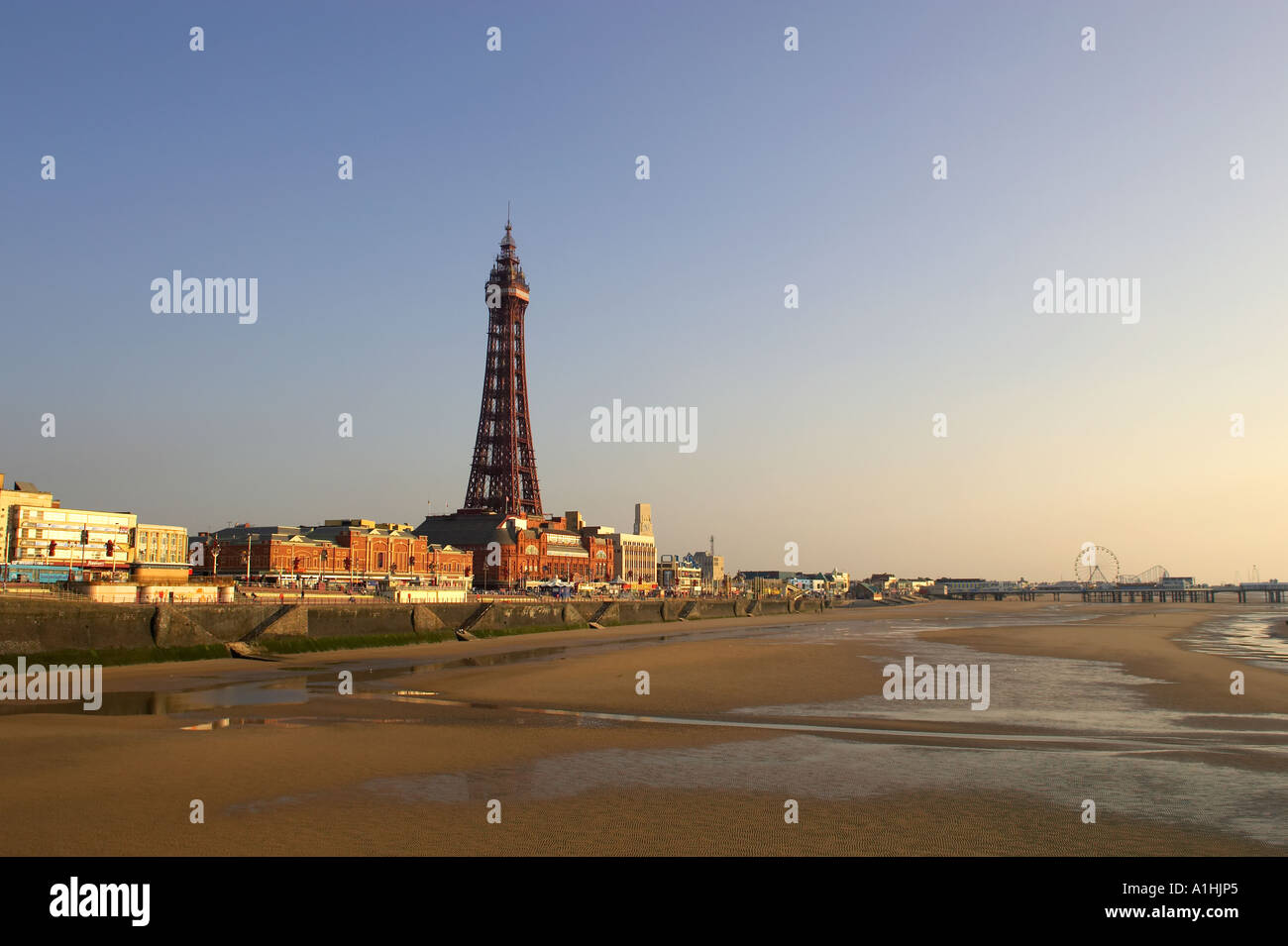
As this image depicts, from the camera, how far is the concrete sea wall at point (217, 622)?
34562 millimetres

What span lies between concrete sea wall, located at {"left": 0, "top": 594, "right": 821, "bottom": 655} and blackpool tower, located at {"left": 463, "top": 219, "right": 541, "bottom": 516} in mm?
61804

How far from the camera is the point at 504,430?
139m

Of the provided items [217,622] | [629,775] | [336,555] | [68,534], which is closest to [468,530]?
[336,555]

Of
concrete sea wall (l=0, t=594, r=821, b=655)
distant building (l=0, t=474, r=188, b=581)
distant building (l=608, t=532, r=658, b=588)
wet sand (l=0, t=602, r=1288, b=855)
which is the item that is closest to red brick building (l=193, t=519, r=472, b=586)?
distant building (l=0, t=474, r=188, b=581)

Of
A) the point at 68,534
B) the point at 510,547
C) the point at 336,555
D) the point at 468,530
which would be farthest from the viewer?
the point at 468,530

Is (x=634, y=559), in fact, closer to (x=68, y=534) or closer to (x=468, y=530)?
(x=468, y=530)

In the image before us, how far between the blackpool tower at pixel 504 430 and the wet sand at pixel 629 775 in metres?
108

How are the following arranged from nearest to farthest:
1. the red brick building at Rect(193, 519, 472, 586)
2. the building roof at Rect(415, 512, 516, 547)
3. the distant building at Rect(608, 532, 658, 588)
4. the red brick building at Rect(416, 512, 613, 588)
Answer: the red brick building at Rect(193, 519, 472, 586) < the red brick building at Rect(416, 512, 613, 588) < the building roof at Rect(415, 512, 516, 547) < the distant building at Rect(608, 532, 658, 588)

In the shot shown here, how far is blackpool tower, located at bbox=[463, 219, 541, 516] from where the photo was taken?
13825 centimetres

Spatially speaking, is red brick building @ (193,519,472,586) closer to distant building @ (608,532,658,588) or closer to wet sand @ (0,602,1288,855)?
distant building @ (608,532,658,588)

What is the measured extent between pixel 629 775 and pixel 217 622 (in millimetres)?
34623
